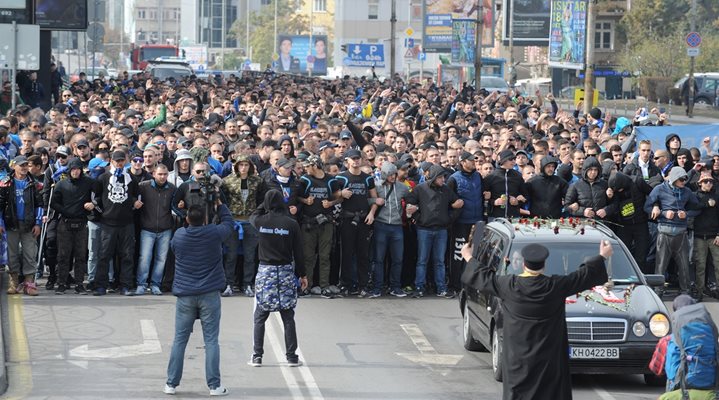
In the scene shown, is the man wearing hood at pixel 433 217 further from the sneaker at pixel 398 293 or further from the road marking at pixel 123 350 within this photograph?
the road marking at pixel 123 350

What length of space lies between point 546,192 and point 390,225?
2203mm

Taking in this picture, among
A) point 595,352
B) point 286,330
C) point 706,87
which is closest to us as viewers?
point 595,352

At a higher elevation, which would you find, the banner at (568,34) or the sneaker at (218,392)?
the banner at (568,34)

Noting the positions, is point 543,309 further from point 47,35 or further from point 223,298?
point 47,35

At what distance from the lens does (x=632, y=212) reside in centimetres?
1944

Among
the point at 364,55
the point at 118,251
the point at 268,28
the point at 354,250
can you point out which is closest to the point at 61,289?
the point at 118,251

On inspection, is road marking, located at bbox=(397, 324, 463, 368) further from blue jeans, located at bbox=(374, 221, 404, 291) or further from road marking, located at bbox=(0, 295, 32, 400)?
road marking, located at bbox=(0, 295, 32, 400)

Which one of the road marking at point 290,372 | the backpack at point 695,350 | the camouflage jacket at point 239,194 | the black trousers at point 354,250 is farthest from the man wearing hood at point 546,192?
the backpack at point 695,350

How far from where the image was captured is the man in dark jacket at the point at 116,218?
18.0 meters

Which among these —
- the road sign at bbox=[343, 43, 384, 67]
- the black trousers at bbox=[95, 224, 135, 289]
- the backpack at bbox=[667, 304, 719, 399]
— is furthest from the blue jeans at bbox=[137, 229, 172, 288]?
the road sign at bbox=[343, 43, 384, 67]

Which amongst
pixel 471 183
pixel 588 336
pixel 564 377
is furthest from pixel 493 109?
pixel 564 377

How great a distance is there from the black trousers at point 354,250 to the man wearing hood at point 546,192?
2.33 m

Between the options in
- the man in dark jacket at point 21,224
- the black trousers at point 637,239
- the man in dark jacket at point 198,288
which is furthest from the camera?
the black trousers at point 637,239

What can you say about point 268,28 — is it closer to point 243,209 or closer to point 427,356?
point 243,209
